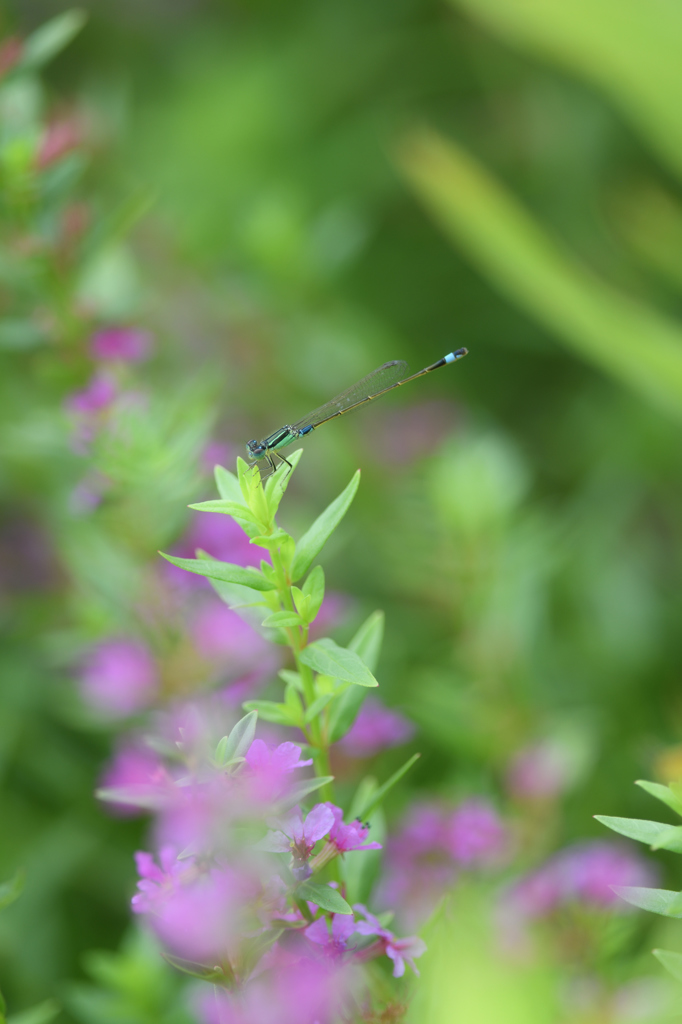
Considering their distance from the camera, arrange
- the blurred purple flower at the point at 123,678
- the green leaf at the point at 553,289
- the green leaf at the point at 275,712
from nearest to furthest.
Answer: the green leaf at the point at 275,712, the blurred purple flower at the point at 123,678, the green leaf at the point at 553,289

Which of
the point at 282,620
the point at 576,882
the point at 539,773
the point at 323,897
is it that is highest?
the point at 282,620

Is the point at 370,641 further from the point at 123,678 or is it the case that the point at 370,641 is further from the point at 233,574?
the point at 123,678

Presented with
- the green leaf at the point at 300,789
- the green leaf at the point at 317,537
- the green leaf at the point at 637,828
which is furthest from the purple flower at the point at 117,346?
the green leaf at the point at 637,828

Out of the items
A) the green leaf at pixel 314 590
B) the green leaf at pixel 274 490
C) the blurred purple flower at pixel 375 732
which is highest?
the green leaf at pixel 274 490

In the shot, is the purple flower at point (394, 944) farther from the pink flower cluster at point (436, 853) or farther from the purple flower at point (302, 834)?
the pink flower cluster at point (436, 853)

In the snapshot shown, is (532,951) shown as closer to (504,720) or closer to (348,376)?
(504,720)

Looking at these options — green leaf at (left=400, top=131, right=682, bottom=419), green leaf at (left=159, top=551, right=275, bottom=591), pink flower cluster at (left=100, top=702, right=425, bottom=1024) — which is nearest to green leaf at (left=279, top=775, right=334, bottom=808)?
pink flower cluster at (left=100, top=702, right=425, bottom=1024)

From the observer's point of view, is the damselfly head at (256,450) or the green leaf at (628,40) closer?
the damselfly head at (256,450)

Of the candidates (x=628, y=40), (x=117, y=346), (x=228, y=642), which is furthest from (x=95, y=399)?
(x=628, y=40)
